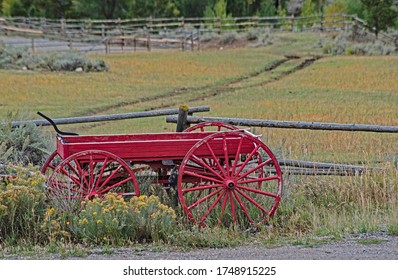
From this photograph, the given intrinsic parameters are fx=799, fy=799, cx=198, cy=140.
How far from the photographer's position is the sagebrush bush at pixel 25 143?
1190 cm

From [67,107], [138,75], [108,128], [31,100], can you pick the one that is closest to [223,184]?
[108,128]

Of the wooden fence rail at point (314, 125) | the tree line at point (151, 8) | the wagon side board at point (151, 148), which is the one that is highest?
the wagon side board at point (151, 148)

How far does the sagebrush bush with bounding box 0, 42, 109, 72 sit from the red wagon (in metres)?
25.2

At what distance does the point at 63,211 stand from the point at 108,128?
1063 centimetres

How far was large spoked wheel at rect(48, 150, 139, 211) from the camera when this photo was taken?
9570mm

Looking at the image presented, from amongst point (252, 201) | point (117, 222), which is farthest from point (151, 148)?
point (252, 201)

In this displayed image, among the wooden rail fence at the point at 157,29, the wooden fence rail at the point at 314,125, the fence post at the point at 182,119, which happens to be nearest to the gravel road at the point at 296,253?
the wooden fence rail at the point at 314,125

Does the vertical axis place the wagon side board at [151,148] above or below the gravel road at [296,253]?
above

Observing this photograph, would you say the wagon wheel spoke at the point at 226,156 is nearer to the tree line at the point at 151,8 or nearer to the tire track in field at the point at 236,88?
the tire track in field at the point at 236,88

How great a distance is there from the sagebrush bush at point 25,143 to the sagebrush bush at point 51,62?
2247 centimetres

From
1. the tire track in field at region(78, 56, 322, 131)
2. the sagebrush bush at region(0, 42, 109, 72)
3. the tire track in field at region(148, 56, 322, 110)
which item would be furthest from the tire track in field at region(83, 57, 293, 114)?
the sagebrush bush at region(0, 42, 109, 72)

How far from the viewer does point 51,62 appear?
116 ft

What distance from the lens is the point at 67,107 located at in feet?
78.8

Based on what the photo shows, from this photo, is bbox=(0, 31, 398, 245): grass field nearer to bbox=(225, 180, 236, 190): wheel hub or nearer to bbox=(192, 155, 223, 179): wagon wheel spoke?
bbox=(225, 180, 236, 190): wheel hub
